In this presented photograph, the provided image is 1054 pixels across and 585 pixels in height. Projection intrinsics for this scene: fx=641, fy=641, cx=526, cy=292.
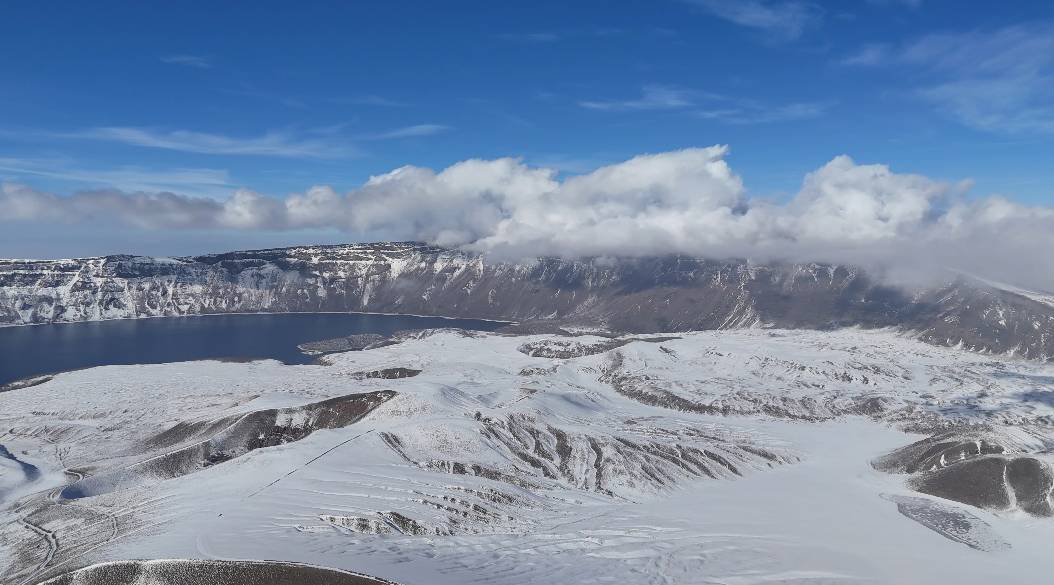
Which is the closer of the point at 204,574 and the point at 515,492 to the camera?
the point at 204,574

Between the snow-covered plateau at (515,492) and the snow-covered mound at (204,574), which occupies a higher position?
the snow-covered mound at (204,574)

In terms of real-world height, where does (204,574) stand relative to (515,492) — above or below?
above

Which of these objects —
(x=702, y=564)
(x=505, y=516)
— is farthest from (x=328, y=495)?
(x=702, y=564)

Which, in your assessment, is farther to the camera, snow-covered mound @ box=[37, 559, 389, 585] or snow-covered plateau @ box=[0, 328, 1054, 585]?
snow-covered plateau @ box=[0, 328, 1054, 585]

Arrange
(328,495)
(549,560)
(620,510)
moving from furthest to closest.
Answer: (620,510) < (328,495) < (549,560)

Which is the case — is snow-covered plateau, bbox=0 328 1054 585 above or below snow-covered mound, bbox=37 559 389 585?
below

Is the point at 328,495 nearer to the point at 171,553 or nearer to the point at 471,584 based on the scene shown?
the point at 171,553

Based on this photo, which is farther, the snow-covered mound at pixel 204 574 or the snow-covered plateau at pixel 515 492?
the snow-covered plateau at pixel 515 492

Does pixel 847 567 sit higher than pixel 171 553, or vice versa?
pixel 171 553
